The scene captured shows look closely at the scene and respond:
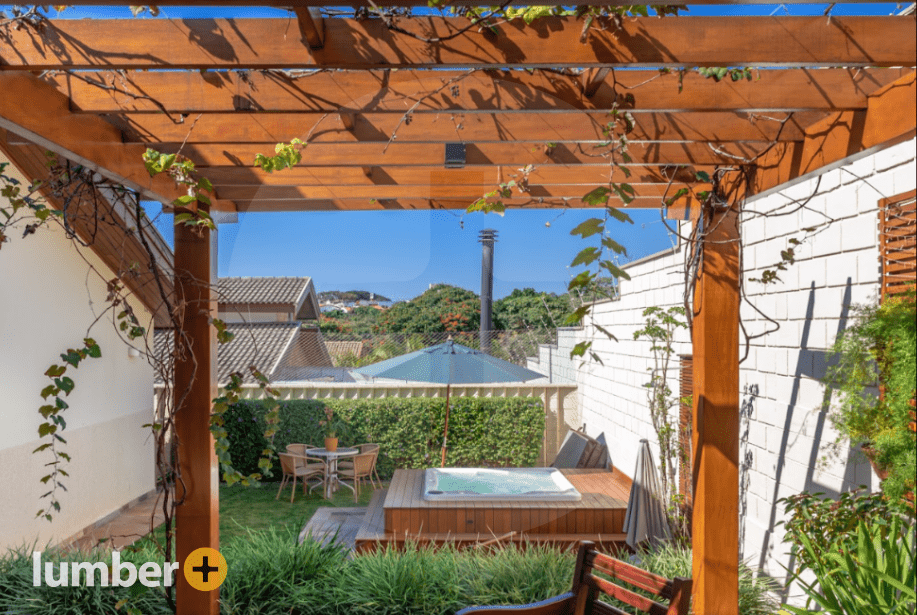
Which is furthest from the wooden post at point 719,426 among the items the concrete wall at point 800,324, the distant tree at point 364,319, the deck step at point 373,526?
the deck step at point 373,526

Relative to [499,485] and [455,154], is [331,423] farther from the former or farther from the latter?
[455,154]

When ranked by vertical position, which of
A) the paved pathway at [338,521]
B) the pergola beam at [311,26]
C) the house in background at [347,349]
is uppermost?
the pergola beam at [311,26]

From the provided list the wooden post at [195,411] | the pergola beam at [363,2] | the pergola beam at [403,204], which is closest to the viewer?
the pergola beam at [363,2]

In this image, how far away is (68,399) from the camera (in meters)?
6.14


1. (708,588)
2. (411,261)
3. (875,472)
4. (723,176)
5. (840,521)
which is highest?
(723,176)

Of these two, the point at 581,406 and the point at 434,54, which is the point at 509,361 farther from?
the point at 434,54

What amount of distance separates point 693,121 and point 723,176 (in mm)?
526

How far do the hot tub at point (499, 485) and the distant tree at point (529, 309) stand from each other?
4.83ft

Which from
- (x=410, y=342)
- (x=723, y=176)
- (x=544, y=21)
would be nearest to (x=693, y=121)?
(x=723, y=176)

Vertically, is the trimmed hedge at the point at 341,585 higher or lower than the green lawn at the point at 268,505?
higher

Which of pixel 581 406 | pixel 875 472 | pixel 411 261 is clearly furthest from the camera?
pixel 581 406

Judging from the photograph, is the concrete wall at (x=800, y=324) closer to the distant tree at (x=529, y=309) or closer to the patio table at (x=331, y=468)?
the distant tree at (x=529, y=309)

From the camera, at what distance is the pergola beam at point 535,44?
5.47ft

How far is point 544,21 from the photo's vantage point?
1.70 m
